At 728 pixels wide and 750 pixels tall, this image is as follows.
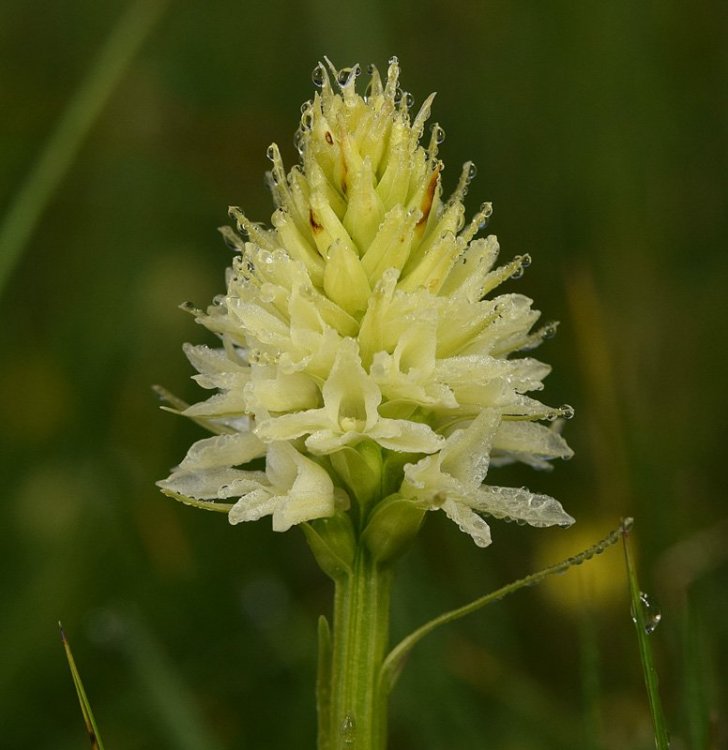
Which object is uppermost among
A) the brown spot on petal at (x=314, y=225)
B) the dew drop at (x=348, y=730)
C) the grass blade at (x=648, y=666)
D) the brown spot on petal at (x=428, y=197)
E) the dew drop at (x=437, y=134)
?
the dew drop at (x=437, y=134)

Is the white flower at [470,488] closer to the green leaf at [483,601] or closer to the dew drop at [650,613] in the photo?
the green leaf at [483,601]

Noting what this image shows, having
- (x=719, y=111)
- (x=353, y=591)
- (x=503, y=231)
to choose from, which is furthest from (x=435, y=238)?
(x=719, y=111)

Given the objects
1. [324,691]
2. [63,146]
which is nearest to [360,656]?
[324,691]

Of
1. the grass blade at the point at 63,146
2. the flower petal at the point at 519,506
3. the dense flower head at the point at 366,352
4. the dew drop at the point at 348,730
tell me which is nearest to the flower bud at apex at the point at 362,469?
the dense flower head at the point at 366,352

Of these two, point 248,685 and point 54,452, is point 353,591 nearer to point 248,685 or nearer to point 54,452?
point 248,685

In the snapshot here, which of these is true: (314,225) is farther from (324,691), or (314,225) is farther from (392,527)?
(324,691)

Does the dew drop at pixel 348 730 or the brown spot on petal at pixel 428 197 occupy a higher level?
the brown spot on petal at pixel 428 197
